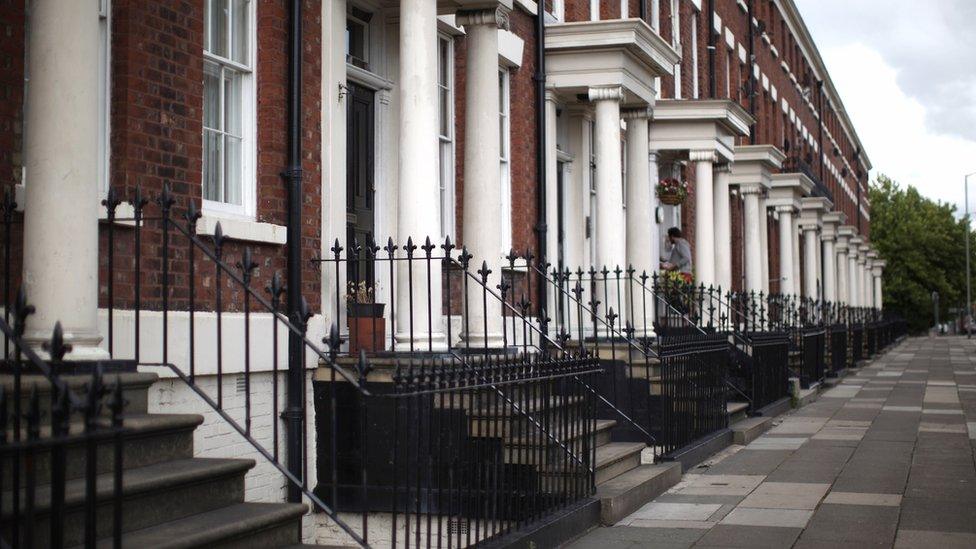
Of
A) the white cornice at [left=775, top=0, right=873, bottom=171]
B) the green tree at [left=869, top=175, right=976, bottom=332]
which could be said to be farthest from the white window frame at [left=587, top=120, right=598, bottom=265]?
the green tree at [left=869, top=175, right=976, bottom=332]

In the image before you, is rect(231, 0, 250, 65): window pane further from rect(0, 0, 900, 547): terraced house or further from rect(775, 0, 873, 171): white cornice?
rect(775, 0, 873, 171): white cornice

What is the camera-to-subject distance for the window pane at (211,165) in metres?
7.76

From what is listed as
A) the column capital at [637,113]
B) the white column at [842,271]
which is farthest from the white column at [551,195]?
the white column at [842,271]

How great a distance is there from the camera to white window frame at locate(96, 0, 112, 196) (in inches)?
266

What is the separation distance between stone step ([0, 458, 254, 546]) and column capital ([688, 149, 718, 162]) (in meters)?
13.0

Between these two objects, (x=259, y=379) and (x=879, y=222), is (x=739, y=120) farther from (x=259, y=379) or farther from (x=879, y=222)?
(x=879, y=222)

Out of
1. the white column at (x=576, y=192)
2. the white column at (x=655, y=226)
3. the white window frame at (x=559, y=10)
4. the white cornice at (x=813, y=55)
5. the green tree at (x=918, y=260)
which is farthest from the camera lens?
the green tree at (x=918, y=260)

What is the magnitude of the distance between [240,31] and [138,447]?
3.73 meters

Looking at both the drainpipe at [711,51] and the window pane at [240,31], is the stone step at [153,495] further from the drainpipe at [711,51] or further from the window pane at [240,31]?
the drainpipe at [711,51]

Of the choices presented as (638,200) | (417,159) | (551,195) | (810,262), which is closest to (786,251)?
(810,262)

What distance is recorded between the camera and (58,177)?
5.54 m

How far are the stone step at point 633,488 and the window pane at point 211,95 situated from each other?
3.68m

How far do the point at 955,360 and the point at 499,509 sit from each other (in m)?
31.1

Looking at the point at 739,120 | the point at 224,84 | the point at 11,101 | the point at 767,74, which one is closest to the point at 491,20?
the point at 224,84
